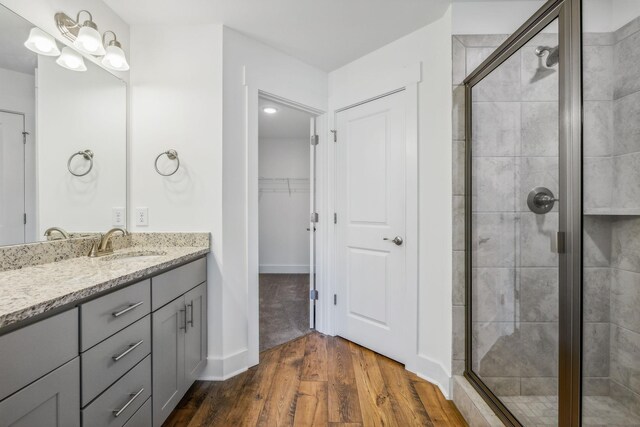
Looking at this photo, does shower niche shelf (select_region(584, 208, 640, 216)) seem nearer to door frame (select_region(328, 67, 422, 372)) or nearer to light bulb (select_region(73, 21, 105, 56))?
door frame (select_region(328, 67, 422, 372))

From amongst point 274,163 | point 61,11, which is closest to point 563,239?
point 61,11

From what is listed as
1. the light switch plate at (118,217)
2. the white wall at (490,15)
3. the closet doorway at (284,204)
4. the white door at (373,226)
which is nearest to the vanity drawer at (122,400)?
the light switch plate at (118,217)

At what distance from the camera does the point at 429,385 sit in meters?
1.78

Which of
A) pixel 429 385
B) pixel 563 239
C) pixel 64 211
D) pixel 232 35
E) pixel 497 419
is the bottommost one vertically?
pixel 429 385

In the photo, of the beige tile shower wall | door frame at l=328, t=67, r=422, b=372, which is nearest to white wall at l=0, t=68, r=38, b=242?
door frame at l=328, t=67, r=422, b=372

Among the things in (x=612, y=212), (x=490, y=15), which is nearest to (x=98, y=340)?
(x=612, y=212)

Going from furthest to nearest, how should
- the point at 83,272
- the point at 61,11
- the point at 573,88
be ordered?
the point at 61,11
the point at 83,272
the point at 573,88

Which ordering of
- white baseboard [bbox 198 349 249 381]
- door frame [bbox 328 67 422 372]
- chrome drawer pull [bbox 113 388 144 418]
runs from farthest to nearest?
door frame [bbox 328 67 422 372] → white baseboard [bbox 198 349 249 381] → chrome drawer pull [bbox 113 388 144 418]

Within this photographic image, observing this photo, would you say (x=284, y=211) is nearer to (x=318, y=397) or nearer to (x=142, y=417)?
(x=318, y=397)

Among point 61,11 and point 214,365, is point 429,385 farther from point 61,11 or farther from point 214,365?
point 61,11

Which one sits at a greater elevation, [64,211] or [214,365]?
[64,211]

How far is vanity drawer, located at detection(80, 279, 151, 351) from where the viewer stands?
36.8 inches

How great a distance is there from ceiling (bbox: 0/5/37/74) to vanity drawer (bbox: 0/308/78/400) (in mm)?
1155

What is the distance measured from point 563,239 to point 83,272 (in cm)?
187
